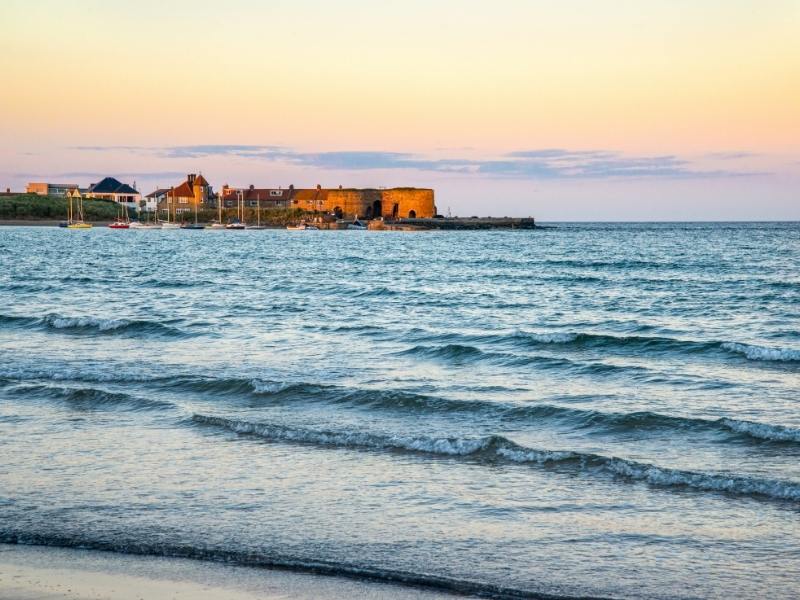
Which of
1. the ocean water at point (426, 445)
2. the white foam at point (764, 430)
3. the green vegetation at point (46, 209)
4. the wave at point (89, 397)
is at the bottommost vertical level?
the wave at point (89, 397)

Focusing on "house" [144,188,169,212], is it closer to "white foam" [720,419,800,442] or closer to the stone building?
the stone building

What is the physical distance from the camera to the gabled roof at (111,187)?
557ft

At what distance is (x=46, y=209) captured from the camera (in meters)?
158

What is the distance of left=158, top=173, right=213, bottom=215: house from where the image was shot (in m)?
160

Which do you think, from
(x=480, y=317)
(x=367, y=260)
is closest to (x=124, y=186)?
(x=367, y=260)

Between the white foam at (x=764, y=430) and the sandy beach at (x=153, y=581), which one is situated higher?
the white foam at (x=764, y=430)

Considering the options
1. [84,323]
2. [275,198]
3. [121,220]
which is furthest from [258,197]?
[84,323]

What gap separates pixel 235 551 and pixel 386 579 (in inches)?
47.9

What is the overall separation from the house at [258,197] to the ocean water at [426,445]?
5524 inches

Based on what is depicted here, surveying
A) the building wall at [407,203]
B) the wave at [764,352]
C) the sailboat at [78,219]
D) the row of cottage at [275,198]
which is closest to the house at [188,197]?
the row of cottage at [275,198]

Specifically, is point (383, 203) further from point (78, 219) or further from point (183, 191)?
point (78, 219)

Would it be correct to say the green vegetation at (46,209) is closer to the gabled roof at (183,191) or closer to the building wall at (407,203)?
the gabled roof at (183,191)

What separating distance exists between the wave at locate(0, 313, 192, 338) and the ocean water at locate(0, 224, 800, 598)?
0.10 metres

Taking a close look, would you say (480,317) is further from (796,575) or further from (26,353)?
(796,575)
